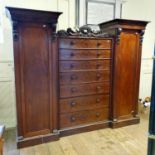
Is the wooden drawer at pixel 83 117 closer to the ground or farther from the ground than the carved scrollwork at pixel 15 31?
closer to the ground

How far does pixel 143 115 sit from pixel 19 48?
257 cm

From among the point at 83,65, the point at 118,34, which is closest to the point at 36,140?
the point at 83,65

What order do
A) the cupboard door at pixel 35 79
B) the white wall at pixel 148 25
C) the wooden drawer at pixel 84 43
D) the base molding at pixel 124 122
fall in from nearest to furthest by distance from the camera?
the cupboard door at pixel 35 79 < the wooden drawer at pixel 84 43 < the base molding at pixel 124 122 < the white wall at pixel 148 25

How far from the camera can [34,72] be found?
2.41m

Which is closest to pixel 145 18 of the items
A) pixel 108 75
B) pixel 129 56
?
pixel 129 56

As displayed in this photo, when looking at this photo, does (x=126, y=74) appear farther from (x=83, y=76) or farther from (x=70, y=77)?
(x=70, y=77)

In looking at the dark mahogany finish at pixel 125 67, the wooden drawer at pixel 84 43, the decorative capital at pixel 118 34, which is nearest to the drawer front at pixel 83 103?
the dark mahogany finish at pixel 125 67

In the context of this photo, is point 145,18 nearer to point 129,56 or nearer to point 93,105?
point 129,56

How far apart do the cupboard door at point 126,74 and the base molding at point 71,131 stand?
0.13m

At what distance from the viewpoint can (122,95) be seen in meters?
3.03

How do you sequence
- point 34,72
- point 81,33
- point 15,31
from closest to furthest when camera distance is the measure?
point 15,31 < point 34,72 < point 81,33

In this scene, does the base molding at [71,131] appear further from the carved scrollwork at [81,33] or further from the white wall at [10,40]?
the carved scrollwork at [81,33]

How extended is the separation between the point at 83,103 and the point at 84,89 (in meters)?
0.21

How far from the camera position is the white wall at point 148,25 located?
141 inches
